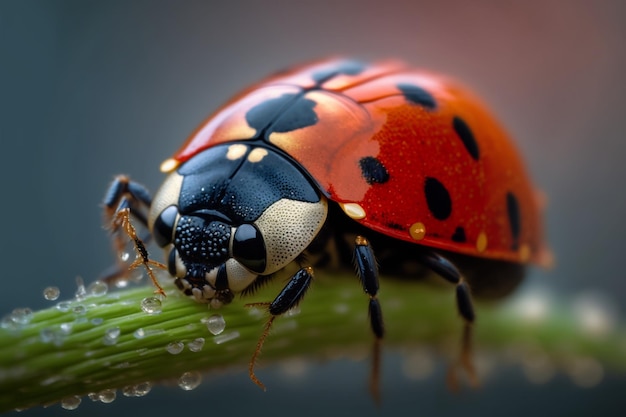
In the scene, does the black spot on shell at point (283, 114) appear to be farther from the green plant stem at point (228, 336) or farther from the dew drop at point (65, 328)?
the dew drop at point (65, 328)

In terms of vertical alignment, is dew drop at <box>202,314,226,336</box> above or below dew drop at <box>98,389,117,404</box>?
above

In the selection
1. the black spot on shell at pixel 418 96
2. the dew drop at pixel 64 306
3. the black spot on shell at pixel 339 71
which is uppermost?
the black spot on shell at pixel 339 71

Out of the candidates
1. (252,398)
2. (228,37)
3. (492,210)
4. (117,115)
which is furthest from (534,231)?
(228,37)

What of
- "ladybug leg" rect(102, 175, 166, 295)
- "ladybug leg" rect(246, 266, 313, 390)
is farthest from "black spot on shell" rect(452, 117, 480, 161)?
"ladybug leg" rect(102, 175, 166, 295)

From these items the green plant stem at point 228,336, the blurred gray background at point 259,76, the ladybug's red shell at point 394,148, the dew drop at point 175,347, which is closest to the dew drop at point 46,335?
the green plant stem at point 228,336

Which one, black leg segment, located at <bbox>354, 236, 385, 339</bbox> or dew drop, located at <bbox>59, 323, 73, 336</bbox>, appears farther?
black leg segment, located at <bbox>354, 236, 385, 339</bbox>

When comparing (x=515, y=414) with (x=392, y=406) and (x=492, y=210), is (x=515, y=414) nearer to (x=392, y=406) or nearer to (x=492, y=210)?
(x=392, y=406)

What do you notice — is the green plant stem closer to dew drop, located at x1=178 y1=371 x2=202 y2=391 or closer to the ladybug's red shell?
dew drop, located at x1=178 y1=371 x2=202 y2=391

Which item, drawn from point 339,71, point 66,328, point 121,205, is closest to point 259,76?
point 339,71
